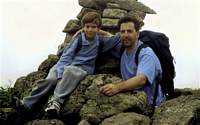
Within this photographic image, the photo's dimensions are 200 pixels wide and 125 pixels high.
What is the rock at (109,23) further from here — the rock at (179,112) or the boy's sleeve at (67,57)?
the rock at (179,112)

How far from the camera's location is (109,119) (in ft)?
39.3

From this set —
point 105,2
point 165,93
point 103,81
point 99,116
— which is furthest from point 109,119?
point 105,2

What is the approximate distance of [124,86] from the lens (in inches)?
504

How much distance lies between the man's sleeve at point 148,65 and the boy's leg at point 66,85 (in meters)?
1.86

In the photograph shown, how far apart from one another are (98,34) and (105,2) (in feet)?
23.7

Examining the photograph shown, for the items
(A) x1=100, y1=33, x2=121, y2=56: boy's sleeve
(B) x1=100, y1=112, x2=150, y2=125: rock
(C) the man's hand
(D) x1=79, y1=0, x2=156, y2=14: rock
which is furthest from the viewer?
(D) x1=79, y1=0, x2=156, y2=14: rock

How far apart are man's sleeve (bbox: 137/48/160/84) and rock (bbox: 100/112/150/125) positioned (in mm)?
1417

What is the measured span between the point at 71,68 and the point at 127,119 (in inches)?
108

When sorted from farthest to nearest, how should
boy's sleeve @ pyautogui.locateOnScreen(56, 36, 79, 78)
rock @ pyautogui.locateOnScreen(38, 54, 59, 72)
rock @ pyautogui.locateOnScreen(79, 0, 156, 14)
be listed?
rock @ pyautogui.locateOnScreen(79, 0, 156, 14), rock @ pyautogui.locateOnScreen(38, 54, 59, 72), boy's sleeve @ pyautogui.locateOnScreen(56, 36, 79, 78)

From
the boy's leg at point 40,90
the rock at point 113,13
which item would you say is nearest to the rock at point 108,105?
the boy's leg at point 40,90

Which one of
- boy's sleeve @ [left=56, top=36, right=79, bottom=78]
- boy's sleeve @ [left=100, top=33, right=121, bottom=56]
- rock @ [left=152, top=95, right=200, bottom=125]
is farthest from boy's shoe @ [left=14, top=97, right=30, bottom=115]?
rock @ [left=152, top=95, right=200, bottom=125]

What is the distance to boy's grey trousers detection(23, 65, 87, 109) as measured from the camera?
44.2 ft

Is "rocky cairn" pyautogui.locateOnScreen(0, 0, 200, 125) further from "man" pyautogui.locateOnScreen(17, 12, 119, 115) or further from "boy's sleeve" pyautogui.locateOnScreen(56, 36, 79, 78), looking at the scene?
"boy's sleeve" pyautogui.locateOnScreen(56, 36, 79, 78)

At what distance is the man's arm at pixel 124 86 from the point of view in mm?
12750
